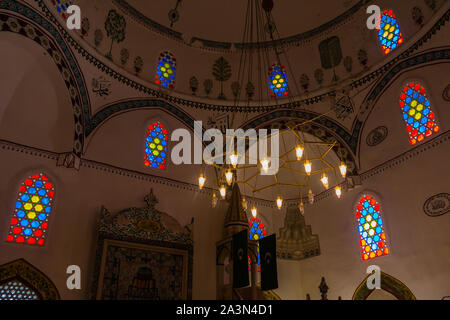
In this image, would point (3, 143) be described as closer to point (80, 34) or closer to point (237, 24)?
point (80, 34)

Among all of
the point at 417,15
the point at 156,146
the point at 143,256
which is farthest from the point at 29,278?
the point at 417,15

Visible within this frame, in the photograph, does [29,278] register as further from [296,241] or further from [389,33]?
[389,33]

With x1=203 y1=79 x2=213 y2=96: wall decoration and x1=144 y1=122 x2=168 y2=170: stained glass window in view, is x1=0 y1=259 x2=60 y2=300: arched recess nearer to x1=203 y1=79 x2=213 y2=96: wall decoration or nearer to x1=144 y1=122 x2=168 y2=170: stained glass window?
x1=144 y1=122 x2=168 y2=170: stained glass window

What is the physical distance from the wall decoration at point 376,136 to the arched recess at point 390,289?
11.4ft

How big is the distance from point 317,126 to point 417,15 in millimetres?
3882

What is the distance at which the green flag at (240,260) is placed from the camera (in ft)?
27.3

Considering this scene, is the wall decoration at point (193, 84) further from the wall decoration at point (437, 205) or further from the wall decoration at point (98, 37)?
the wall decoration at point (437, 205)

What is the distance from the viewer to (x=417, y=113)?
927 centimetres

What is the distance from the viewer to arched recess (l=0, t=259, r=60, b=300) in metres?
7.24

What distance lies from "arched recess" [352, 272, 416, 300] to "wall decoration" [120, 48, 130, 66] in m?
8.91

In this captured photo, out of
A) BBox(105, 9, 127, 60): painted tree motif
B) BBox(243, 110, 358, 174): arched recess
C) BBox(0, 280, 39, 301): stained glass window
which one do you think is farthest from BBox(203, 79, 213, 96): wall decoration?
BBox(0, 280, 39, 301): stained glass window

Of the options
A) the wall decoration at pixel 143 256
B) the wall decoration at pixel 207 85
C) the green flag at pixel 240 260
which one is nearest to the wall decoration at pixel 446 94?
the green flag at pixel 240 260
